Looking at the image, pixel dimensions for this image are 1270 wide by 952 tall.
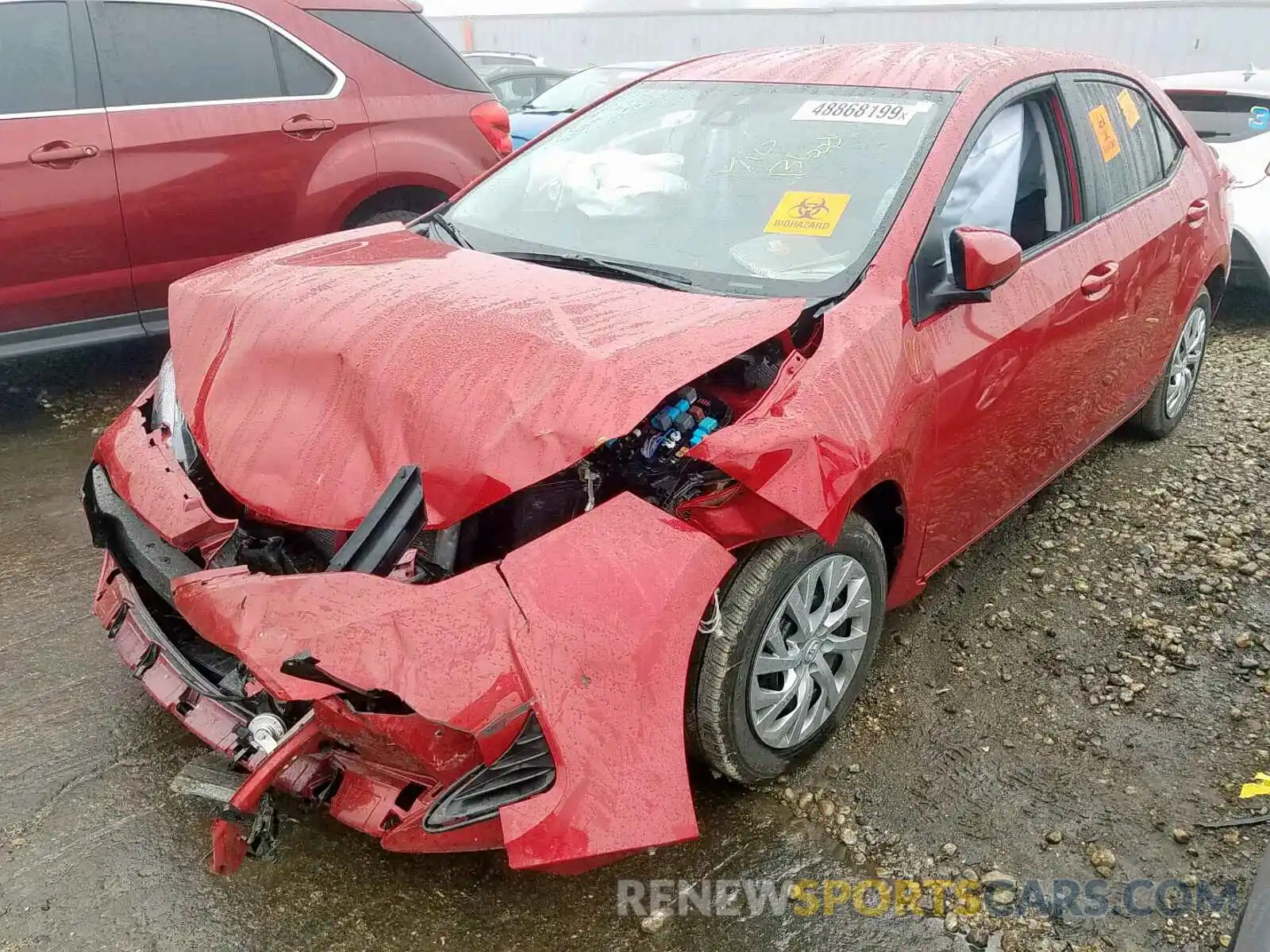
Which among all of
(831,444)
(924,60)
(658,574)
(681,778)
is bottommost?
(681,778)

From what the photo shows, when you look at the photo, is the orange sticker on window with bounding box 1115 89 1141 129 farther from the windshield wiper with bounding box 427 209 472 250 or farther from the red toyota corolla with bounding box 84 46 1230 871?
the windshield wiper with bounding box 427 209 472 250

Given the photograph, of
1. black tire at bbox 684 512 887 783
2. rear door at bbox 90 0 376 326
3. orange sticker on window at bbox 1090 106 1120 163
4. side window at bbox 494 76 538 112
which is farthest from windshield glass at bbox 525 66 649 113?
black tire at bbox 684 512 887 783

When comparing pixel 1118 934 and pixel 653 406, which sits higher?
pixel 653 406

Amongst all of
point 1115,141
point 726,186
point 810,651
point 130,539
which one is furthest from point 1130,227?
point 130,539

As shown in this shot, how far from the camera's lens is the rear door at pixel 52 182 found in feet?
13.1

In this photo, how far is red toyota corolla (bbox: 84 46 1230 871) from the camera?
182 cm

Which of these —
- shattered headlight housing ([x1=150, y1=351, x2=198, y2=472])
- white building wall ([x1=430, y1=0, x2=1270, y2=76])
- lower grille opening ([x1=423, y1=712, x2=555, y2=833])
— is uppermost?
shattered headlight housing ([x1=150, y1=351, x2=198, y2=472])

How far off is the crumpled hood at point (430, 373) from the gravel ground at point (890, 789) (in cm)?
84

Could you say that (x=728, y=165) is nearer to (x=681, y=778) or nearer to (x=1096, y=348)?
(x=1096, y=348)

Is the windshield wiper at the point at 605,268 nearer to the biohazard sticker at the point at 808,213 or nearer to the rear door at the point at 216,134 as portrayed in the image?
the biohazard sticker at the point at 808,213

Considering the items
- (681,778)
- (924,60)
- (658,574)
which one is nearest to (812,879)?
(681,778)

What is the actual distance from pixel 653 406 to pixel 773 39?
18476 mm

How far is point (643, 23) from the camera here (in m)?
20.8
